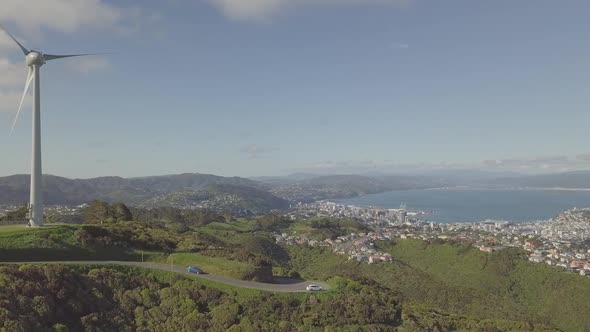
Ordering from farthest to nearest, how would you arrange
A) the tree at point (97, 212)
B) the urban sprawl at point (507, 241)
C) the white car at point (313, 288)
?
the urban sprawl at point (507, 241) < the tree at point (97, 212) < the white car at point (313, 288)

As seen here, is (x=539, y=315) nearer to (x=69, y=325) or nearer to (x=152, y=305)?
(x=152, y=305)

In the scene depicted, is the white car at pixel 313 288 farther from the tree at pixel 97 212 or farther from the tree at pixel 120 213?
the tree at pixel 97 212

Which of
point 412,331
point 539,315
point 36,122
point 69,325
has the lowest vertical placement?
point 539,315

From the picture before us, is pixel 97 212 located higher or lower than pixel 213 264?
higher

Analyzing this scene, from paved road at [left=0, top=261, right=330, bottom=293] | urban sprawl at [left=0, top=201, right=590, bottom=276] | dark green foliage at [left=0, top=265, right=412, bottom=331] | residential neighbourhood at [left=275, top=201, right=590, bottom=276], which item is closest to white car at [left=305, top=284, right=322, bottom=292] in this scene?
paved road at [left=0, top=261, right=330, bottom=293]

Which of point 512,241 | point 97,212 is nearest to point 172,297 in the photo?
point 97,212

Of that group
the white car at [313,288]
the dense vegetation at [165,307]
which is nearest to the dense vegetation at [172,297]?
the dense vegetation at [165,307]

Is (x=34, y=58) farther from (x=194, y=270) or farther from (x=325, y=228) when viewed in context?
(x=325, y=228)

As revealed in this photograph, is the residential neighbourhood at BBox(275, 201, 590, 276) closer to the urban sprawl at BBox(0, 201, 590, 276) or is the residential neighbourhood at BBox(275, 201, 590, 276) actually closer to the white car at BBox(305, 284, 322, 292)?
the urban sprawl at BBox(0, 201, 590, 276)

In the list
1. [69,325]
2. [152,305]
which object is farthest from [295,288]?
[69,325]
